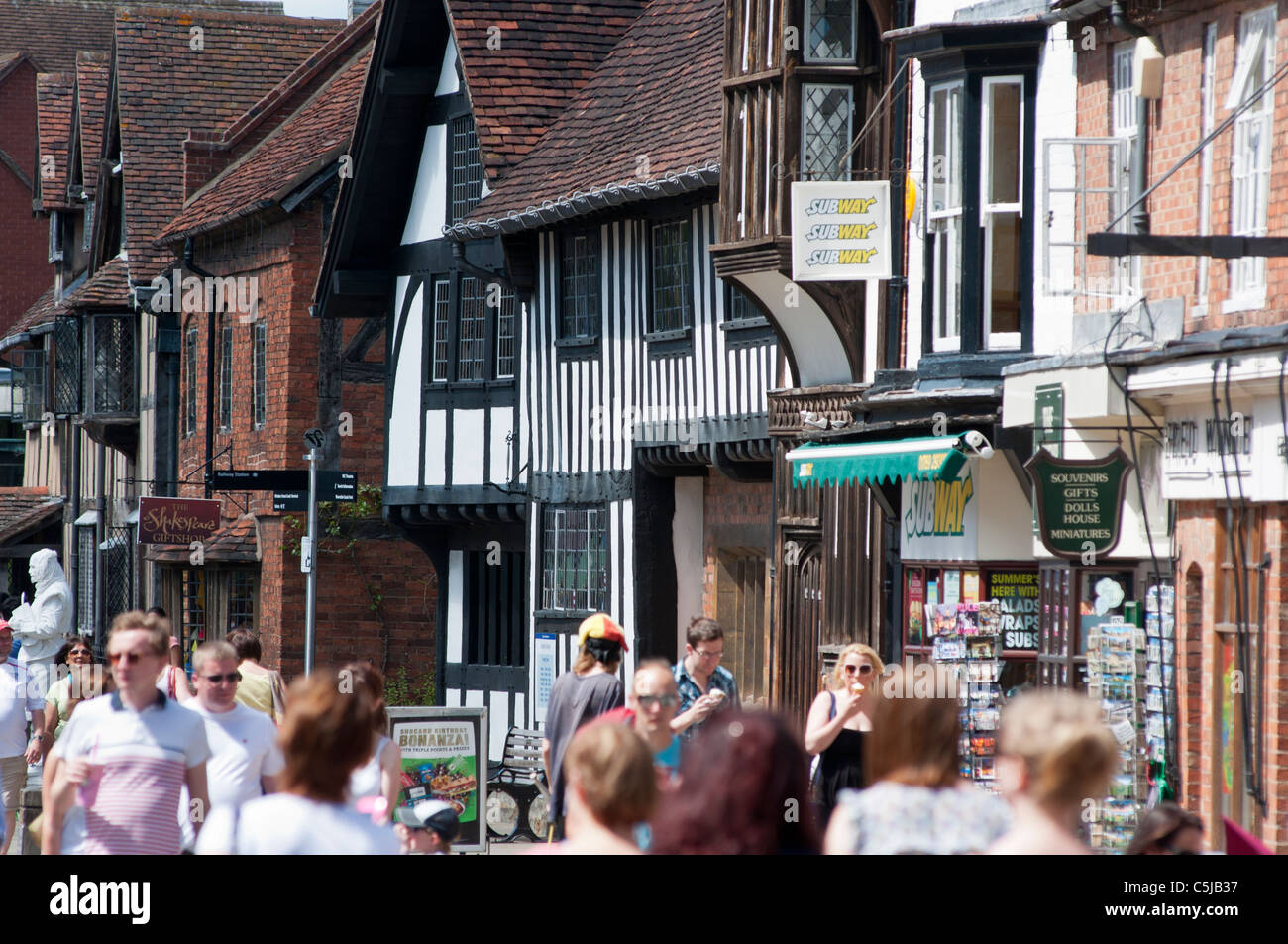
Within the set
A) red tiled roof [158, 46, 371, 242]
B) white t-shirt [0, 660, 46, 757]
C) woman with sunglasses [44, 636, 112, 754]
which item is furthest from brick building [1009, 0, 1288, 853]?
red tiled roof [158, 46, 371, 242]

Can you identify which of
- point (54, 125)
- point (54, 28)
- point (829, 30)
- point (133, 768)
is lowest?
point (133, 768)

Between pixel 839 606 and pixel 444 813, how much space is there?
364 inches

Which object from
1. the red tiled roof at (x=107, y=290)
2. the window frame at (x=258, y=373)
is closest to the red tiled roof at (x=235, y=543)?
the window frame at (x=258, y=373)

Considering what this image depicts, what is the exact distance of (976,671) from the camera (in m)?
14.4

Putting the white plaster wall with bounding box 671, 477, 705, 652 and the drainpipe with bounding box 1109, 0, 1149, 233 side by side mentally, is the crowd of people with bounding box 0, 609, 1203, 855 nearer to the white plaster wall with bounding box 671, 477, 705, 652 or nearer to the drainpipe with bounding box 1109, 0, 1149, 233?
the drainpipe with bounding box 1109, 0, 1149, 233

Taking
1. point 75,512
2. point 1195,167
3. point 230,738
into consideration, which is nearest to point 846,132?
point 1195,167

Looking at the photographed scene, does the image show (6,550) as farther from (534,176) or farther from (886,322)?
(886,322)

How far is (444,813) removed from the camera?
8070mm

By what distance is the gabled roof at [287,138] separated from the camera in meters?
28.2

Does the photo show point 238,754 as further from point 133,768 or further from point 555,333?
point 555,333

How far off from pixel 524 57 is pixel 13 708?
13155 millimetres

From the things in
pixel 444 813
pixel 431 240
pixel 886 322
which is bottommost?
pixel 444 813

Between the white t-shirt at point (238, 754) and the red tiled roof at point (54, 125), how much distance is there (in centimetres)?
3678
